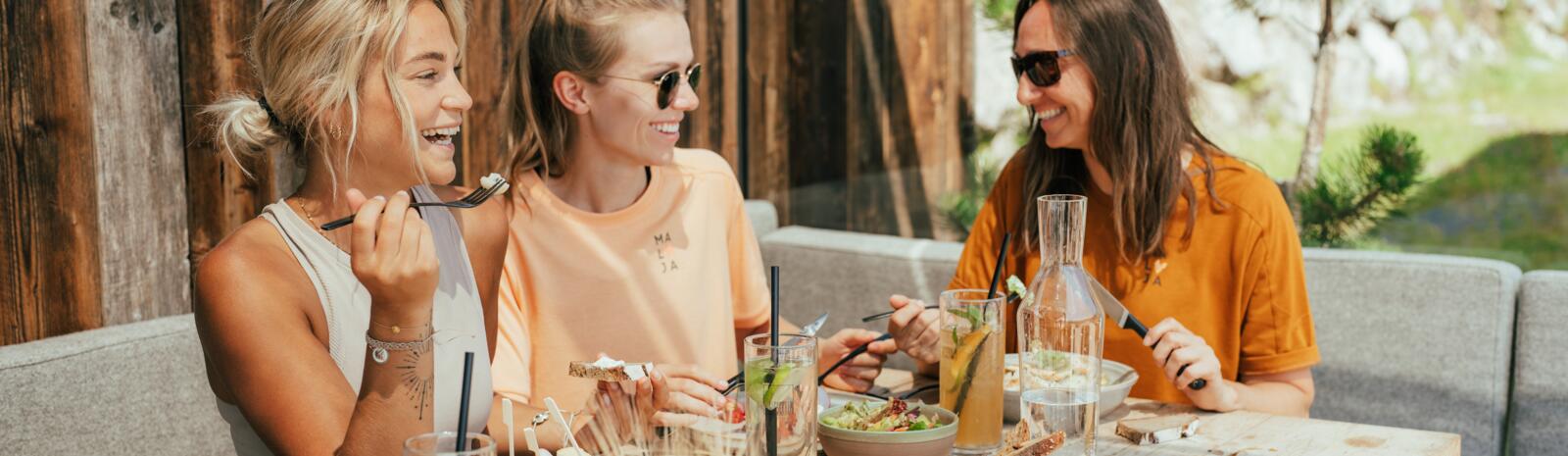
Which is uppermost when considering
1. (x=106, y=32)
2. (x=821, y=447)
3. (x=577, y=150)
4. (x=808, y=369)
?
(x=106, y=32)

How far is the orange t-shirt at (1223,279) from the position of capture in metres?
2.17

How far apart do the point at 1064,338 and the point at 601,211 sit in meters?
0.94

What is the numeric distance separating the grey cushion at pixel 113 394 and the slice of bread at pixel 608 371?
2.75ft

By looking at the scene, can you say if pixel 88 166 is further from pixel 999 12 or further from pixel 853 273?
pixel 999 12

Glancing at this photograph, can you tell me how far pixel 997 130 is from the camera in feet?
12.6

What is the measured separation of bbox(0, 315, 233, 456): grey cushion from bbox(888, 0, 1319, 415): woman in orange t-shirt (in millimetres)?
1446

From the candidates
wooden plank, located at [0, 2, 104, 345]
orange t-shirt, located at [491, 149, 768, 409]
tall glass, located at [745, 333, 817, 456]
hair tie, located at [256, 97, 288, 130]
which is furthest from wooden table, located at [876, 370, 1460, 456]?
wooden plank, located at [0, 2, 104, 345]

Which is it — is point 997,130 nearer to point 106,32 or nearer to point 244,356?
point 106,32

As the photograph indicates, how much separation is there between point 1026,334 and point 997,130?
87.8 inches

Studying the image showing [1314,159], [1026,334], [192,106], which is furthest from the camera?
[1314,159]

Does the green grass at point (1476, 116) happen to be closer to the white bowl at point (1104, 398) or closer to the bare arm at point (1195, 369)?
the bare arm at point (1195, 369)

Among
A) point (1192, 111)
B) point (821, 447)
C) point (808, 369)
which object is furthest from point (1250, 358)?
point (808, 369)

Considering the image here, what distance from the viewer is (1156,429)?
1.77m

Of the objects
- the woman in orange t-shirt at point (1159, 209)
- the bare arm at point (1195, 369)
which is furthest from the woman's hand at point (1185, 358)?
the woman in orange t-shirt at point (1159, 209)
